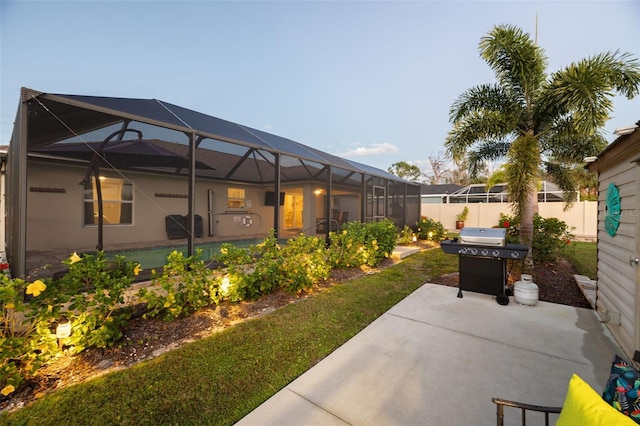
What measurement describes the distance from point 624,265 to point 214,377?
416cm

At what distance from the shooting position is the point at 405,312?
3514 millimetres

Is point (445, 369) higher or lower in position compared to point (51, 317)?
lower

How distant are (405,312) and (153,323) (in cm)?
318

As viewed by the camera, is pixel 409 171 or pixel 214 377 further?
pixel 409 171

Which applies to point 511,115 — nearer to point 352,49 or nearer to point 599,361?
point 599,361

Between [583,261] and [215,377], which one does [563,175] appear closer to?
[583,261]

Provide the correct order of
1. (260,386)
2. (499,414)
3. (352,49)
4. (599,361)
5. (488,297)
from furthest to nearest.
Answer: (352,49) < (488,297) < (599,361) < (260,386) < (499,414)

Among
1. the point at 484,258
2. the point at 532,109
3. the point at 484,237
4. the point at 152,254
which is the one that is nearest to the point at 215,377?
the point at 484,237

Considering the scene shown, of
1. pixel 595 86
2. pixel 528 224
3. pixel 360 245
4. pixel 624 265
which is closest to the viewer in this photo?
pixel 624 265

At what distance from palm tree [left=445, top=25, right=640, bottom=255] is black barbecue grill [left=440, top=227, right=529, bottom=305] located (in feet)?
8.17

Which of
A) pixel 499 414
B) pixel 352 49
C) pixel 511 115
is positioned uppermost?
pixel 352 49

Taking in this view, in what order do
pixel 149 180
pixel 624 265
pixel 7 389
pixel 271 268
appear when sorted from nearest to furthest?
1. pixel 7 389
2. pixel 624 265
3. pixel 271 268
4. pixel 149 180

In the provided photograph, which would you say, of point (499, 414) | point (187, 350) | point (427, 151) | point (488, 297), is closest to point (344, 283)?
point (488, 297)

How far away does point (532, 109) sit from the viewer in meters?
5.93
